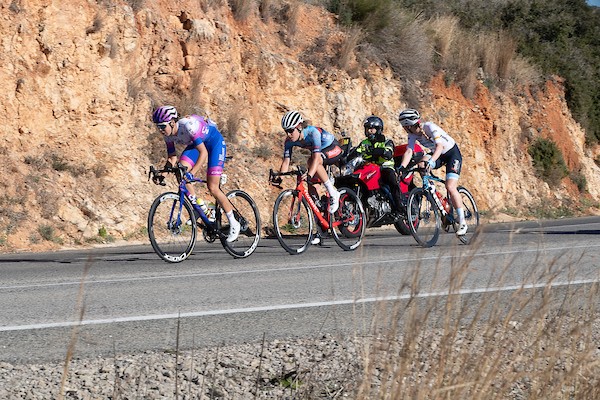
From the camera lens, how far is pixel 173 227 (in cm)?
1163

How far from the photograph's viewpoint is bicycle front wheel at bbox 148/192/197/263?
11609 millimetres

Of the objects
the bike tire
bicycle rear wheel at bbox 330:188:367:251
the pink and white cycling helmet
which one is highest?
the pink and white cycling helmet

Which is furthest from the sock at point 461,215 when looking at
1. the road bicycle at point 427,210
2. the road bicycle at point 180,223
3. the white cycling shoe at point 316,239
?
the road bicycle at point 180,223

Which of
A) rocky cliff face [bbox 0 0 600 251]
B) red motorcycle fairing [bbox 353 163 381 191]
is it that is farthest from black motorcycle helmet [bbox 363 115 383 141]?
rocky cliff face [bbox 0 0 600 251]

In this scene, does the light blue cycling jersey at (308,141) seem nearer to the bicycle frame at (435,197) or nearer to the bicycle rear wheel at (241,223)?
the bicycle rear wheel at (241,223)

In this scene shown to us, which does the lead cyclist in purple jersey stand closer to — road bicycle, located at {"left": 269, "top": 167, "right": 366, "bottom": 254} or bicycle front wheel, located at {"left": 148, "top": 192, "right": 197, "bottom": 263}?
bicycle front wheel, located at {"left": 148, "top": 192, "right": 197, "bottom": 263}

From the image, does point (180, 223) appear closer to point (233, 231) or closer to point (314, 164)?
point (233, 231)

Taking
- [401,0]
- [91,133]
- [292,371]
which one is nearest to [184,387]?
[292,371]

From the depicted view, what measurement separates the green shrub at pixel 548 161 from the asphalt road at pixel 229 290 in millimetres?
17544

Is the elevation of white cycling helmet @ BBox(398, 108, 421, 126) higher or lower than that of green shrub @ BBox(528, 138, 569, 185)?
higher

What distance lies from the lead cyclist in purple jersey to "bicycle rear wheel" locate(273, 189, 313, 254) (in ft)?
2.94

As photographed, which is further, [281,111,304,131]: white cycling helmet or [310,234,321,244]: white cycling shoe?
[310,234,321,244]: white cycling shoe

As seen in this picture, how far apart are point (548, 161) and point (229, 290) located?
78.2 feet

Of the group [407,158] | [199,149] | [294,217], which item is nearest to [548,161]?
[407,158]
